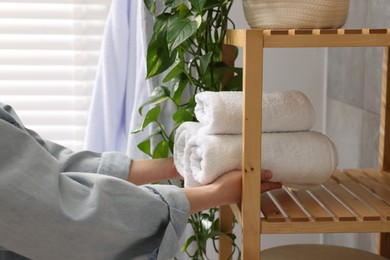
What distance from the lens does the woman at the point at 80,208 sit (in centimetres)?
113

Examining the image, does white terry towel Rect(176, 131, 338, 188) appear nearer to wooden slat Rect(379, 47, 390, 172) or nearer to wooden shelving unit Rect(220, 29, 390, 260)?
wooden shelving unit Rect(220, 29, 390, 260)

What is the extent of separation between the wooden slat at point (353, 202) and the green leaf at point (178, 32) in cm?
42

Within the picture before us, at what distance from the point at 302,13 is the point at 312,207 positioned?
0.35 meters

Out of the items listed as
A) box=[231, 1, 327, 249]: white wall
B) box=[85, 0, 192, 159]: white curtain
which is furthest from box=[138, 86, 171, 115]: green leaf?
box=[231, 1, 327, 249]: white wall

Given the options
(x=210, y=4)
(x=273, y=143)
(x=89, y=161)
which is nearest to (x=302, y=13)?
(x=273, y=143)

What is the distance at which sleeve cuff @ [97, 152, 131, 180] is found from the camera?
61.7 inches

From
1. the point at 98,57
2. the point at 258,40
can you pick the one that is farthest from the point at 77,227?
the point at 98,57

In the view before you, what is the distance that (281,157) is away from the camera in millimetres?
1305

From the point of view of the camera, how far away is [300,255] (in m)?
1.54

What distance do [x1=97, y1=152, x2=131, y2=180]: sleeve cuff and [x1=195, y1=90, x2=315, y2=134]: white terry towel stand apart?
11.5 inches

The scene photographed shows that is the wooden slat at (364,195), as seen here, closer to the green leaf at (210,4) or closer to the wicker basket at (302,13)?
the wicker basket at (302,13)

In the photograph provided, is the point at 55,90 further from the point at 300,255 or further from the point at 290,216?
the point at 290,216

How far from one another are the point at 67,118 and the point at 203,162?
1.17m

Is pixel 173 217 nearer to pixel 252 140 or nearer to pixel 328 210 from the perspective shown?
pixel 252 140
